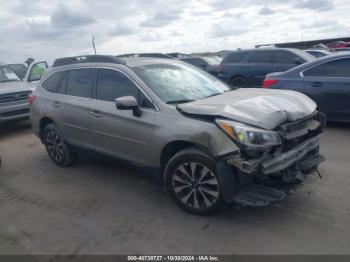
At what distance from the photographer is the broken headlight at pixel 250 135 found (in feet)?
11.4

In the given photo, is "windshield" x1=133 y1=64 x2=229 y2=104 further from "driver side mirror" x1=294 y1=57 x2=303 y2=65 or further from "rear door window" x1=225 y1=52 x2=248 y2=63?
"rear door window" x1=225 y1=52 x2=248 y2=63

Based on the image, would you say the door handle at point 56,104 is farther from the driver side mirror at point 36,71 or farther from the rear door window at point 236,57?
the rear door window at point 236,57

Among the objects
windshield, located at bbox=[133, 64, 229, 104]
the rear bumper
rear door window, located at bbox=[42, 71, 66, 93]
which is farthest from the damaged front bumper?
the rear bumper

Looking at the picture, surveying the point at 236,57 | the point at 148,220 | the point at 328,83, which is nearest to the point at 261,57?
the point at 236,57

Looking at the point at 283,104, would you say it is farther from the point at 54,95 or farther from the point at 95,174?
the point at 54,95

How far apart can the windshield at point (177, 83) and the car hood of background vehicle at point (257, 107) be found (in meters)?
0.27

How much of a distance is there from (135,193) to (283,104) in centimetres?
221

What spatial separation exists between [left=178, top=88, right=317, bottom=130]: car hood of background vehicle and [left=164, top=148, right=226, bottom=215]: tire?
0.48 meters

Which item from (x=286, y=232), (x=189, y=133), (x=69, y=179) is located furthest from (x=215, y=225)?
(x=69, y=179)

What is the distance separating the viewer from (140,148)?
4367 millimetres

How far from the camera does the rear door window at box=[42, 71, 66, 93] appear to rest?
5906 mm

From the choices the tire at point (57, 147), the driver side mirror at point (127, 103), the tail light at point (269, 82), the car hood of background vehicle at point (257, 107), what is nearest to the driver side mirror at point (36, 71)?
the tire at point (57, 147)

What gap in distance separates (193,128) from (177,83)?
42.0 inches

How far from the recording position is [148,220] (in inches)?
155
